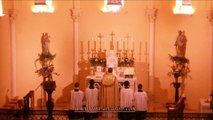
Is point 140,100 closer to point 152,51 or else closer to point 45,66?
point 152,51

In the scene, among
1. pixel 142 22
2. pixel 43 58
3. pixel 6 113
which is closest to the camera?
pixel 6 113

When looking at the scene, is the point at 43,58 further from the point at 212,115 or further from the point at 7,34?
the point at 212,115

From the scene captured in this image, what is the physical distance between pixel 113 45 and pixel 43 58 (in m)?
2.99

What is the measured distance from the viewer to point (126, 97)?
558 inches

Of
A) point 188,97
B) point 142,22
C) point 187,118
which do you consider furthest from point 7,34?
point 187,118

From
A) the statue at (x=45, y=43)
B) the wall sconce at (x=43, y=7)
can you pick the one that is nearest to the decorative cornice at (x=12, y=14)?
the wall sconce at (x=43, y=7)

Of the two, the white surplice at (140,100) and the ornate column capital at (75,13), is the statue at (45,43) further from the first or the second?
the white surplice at (140,100)

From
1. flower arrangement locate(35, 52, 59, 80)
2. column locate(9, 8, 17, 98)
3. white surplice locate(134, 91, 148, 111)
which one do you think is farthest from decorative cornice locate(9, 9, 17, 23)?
white surplice locate(134, 91, 148, 111)

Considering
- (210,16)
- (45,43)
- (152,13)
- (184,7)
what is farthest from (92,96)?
(210,16)

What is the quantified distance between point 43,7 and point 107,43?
2900mm

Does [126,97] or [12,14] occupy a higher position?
[12,14]

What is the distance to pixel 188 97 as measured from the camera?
17.4 m

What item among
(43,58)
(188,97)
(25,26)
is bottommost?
(188,97)

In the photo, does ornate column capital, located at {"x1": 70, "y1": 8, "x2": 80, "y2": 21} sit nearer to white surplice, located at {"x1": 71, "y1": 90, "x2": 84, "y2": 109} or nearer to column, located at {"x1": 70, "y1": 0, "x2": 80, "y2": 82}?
column, located at {"x1": 70, "y1": 0, "x2": 80, "y2": 82}
